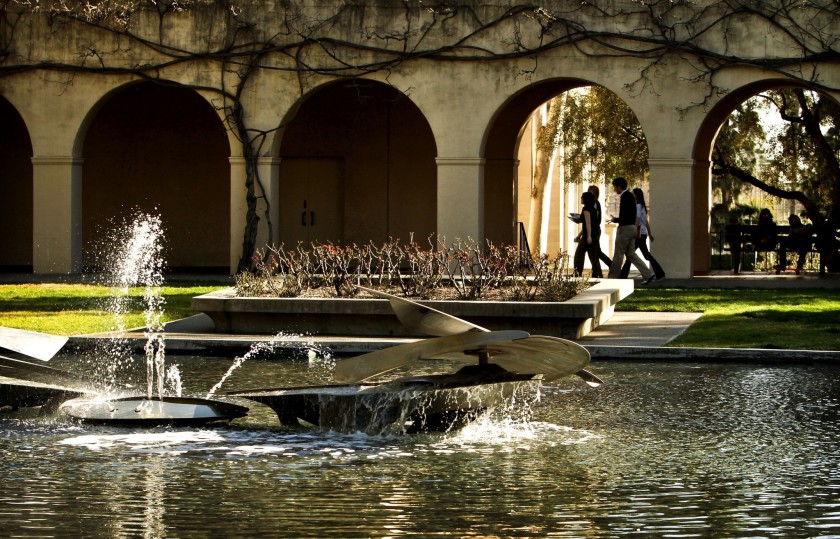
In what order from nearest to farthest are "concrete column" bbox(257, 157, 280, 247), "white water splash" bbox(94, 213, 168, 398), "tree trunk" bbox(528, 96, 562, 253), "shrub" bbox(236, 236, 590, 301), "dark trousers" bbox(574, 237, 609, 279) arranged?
"white water splash" bbox(94, 213, 168, 398) < "shrub" bbox(236, 236, 590, 301) < "dark trousers" bbox(574, 237, 609, 279) < "concrete column" bbox(257, 157, 280, 247) < "tree trunk" bbox(528, 96, 562, 253)

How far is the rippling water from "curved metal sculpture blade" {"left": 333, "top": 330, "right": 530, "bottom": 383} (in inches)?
17.4

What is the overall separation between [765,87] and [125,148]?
11841mm

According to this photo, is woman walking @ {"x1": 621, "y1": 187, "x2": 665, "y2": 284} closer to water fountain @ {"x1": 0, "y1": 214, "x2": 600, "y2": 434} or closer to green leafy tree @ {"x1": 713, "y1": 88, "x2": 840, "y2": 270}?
green leafy tree @ {"x1": 713, "y1": 88, "x2": 840, "y2": 270}

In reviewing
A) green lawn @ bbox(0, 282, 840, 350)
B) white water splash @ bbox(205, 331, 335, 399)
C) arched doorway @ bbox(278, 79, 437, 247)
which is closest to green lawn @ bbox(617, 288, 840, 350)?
green lawn @ bbox(0, 282, 840, 350)

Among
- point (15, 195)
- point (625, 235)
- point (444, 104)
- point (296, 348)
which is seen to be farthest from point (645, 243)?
point (15, 195)

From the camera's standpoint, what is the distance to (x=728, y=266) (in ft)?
96.8

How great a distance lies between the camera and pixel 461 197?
22141 millimetres

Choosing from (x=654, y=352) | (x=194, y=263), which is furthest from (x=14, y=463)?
(x=194, y=263)

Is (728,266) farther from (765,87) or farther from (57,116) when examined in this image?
(57,116)

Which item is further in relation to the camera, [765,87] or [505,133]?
[505,133]

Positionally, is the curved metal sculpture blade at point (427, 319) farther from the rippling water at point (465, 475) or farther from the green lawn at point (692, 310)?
the green lawn at point (692, 310)

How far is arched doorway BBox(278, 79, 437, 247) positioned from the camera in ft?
87.0

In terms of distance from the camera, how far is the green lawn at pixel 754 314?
533 inches

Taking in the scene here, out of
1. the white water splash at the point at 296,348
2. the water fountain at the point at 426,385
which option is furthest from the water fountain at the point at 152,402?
the white water splash at the point at 296,348
